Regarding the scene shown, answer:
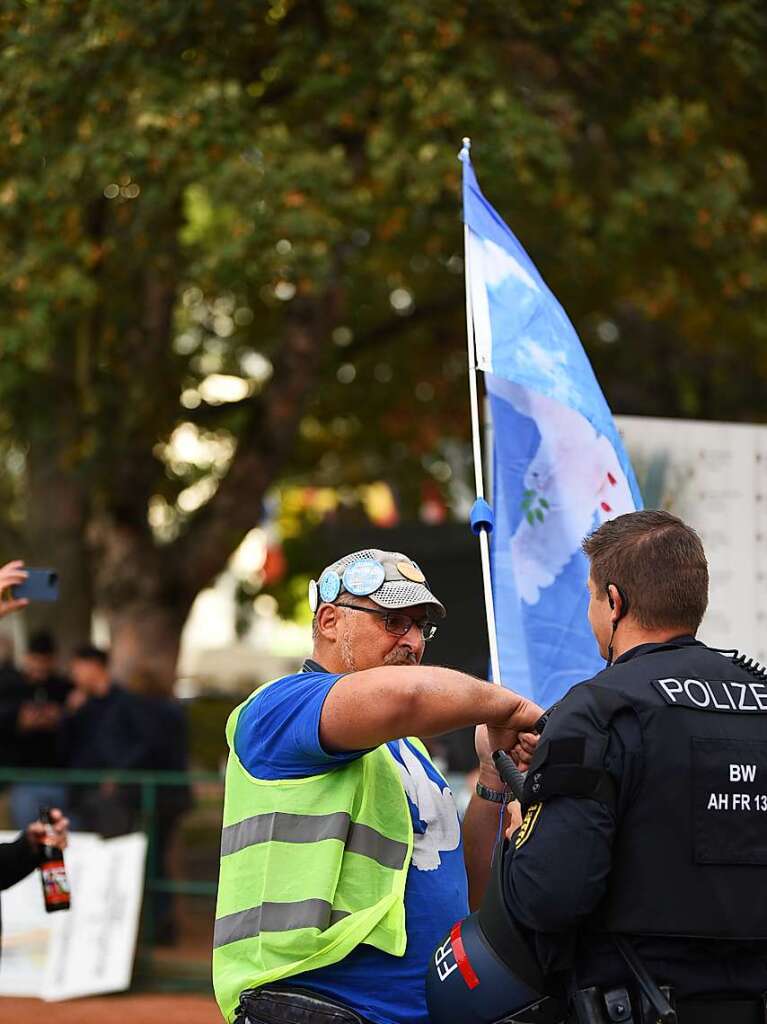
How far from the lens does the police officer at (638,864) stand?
109 inches

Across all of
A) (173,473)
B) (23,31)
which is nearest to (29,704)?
(23,31)

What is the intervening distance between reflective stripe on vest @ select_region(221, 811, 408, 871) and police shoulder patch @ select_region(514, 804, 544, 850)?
44 cm

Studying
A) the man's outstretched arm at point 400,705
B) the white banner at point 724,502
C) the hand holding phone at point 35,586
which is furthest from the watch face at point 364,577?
the white banner at point 724,502

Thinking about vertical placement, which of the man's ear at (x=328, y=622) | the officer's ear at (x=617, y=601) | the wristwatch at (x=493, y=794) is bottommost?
Answer: the wristwatch at (x=493, y=794)

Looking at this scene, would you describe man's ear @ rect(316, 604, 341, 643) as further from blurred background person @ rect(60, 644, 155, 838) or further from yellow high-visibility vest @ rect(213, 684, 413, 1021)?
blurred background person @ rect(60, 644, 155, 838)

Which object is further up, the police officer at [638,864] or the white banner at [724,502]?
the white banner at [724,502]

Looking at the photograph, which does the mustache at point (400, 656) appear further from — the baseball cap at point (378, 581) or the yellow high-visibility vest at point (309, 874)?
the yellow high-visibility vest at point (309, 874)

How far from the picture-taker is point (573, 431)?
4.30 metres

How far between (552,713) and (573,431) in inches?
60.1

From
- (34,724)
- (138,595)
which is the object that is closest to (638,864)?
(34,724)

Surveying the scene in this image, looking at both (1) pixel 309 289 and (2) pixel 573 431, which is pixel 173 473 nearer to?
(1) pixel 309 289

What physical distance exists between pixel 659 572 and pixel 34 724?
8501 millimetres

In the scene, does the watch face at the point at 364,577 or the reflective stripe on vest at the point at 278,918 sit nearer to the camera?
the reflective stripe on vest at the point at 278,918

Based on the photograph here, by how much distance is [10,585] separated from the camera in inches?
193
